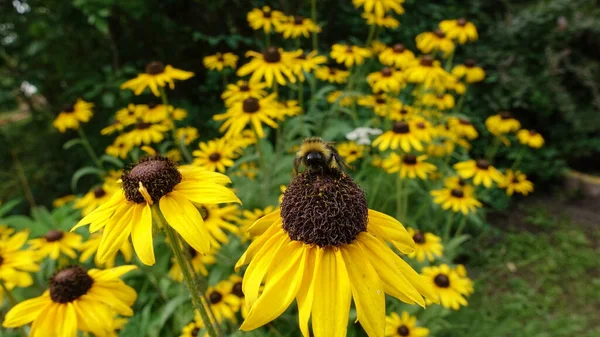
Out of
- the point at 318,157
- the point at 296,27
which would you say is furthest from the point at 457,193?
the point at 318,157

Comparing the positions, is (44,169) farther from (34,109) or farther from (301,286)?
(301,286)

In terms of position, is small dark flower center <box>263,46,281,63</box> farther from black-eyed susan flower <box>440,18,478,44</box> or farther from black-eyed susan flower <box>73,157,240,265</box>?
black-eyed susan flower <box>73,157,240,265</box>

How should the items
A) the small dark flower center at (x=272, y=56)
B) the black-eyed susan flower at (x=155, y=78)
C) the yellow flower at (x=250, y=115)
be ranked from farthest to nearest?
the small dark flower center at (x=272, y=56) → the black-eyed susan flower at (x=155, y=78) → the yellow flower at (x=250, y=115)

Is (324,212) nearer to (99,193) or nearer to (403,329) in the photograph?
(403,329)

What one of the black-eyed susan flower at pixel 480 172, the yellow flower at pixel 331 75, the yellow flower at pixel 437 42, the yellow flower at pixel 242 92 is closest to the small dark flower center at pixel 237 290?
the yellow flower at pixel 242 92

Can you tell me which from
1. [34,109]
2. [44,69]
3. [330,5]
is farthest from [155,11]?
[330,5]

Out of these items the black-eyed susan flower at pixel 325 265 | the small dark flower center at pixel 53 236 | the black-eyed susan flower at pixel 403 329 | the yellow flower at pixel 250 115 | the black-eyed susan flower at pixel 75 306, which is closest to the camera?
the black-eyed susan flower at pixel 325 265

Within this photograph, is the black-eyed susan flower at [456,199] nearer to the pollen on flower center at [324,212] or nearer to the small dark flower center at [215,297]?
the small dark flower center at [215,297]
